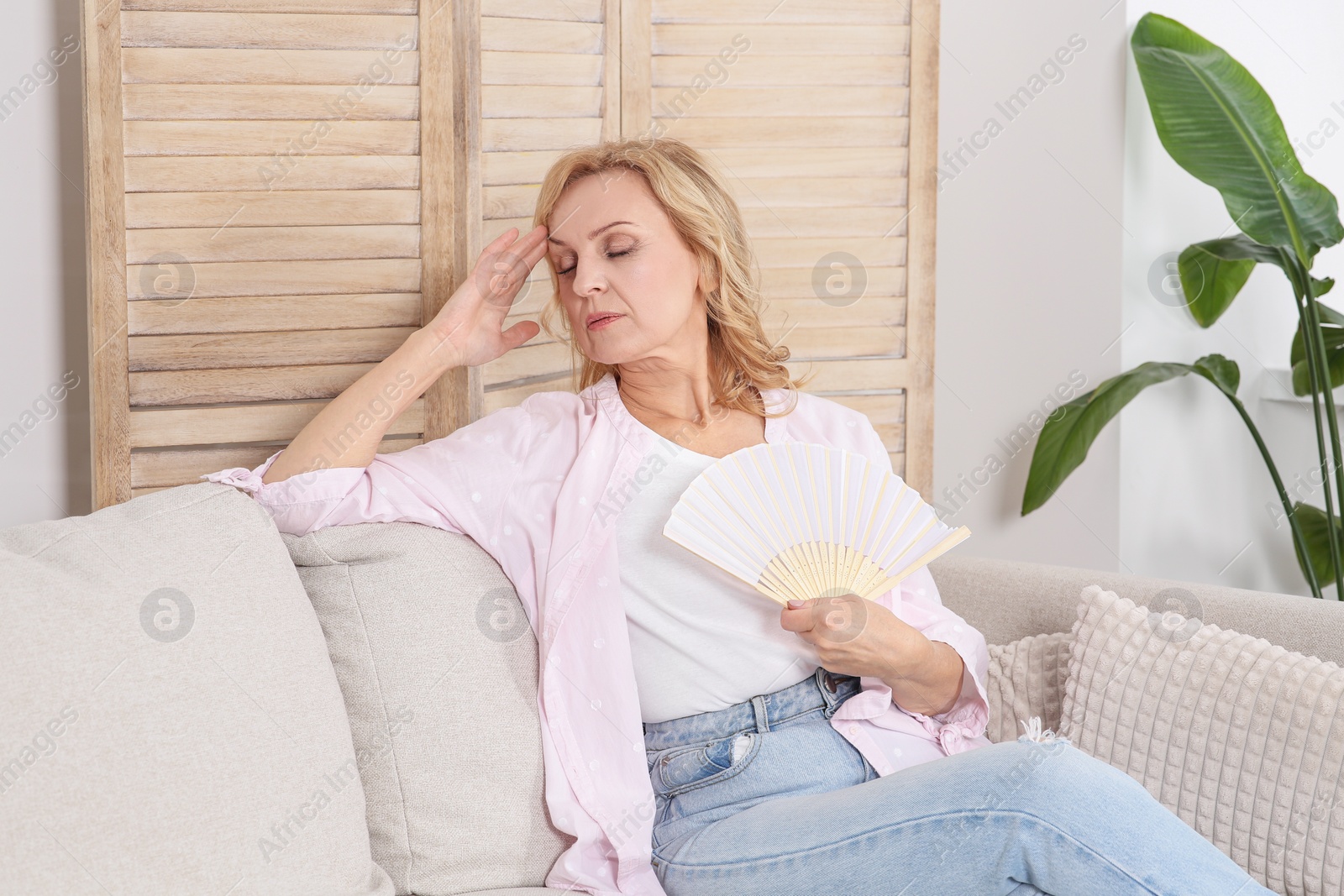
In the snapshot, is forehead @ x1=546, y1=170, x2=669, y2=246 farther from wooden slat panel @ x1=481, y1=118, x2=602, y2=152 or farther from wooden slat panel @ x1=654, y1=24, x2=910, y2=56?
wooden slat panel @ x1=654, y1=24, x2=910, y2=56

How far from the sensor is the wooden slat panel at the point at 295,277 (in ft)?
5.83

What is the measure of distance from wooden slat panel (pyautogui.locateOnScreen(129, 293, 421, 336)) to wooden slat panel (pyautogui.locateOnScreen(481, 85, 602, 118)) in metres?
0.39

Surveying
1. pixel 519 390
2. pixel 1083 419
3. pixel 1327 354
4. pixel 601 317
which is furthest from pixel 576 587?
pixel 1327 354

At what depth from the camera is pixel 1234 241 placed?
2.69 m

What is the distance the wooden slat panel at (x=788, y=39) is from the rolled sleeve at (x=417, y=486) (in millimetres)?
961

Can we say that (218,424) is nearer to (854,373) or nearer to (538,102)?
(538,102)

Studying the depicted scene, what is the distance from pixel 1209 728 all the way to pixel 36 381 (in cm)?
185

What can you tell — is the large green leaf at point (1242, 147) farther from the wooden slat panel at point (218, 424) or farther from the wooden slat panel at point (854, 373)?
the wooden slat panel at point (218, 424)

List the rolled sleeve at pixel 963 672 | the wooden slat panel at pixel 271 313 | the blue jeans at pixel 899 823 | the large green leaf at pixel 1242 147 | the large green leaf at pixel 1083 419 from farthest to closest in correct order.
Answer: the large green leaf at pixel 1083 419
the large green leaf at pixel 1242 147
the wooden slat panel at pixel 271 313
the rolled sleeve at pixel 963 672
the blue jeans at pixel 899 823

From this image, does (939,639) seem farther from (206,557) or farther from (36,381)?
(36,381)

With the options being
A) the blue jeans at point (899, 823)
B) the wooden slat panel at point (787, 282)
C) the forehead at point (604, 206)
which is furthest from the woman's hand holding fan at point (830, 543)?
the wooden slat panel at point (787, 282)

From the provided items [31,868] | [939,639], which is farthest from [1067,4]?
[31,868]

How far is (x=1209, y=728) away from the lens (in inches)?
60.3

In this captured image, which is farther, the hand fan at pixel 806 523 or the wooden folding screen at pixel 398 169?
the wooden folding screen at pixel 398 169
